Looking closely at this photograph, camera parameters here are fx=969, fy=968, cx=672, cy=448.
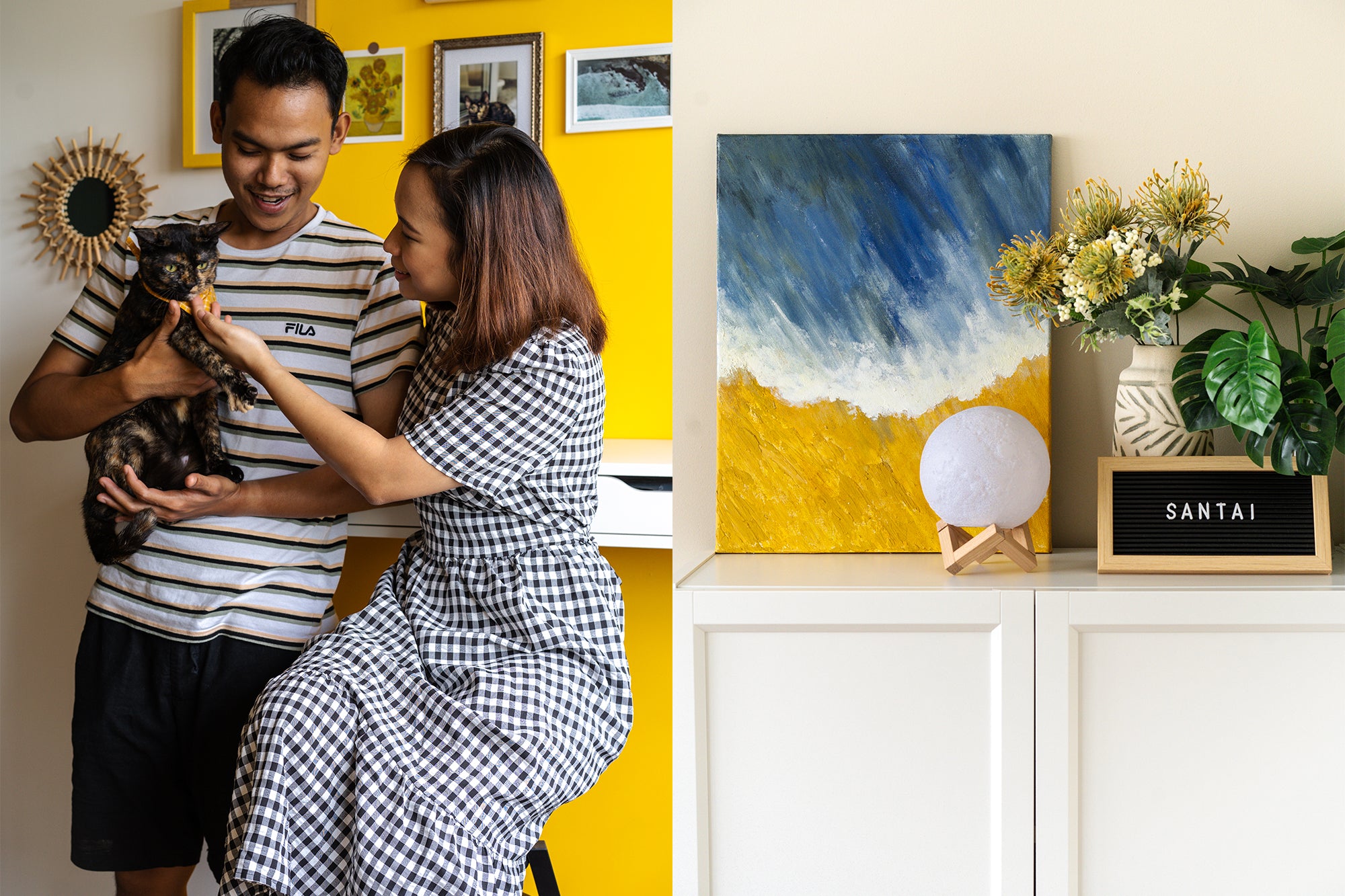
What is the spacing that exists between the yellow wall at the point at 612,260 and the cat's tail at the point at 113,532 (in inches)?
21.4

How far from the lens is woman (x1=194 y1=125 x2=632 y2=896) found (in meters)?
1.07

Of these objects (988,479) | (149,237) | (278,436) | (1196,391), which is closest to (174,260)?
(149,237)

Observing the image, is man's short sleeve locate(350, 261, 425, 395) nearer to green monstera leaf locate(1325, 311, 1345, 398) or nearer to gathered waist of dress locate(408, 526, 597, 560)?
gathered waist of dress locate(408, 526, 597, 560)

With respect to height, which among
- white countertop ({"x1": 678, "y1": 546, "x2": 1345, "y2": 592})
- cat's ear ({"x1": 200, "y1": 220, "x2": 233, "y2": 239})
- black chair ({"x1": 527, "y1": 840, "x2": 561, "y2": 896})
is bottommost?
black chair ({"x1": 527, "y1": 840, "x2": 561, "y2": 896})

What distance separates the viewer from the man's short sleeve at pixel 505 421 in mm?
1151

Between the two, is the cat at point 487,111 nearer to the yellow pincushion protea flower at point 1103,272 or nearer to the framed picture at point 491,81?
the framed picture at point 491,81

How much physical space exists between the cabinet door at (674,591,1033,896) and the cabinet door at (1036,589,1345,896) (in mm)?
54

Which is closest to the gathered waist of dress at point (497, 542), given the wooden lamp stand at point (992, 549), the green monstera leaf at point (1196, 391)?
the wooden lamp stand at point (992, 549)

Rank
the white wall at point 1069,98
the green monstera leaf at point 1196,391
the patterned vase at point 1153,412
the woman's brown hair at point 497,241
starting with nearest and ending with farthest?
the woman's brown hair at point 497,241, the green monstera leaf at point 1196,391, the patterned vase at point 1153,412, the white wall at point 1069,98

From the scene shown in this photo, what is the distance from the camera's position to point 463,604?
4.07 feet

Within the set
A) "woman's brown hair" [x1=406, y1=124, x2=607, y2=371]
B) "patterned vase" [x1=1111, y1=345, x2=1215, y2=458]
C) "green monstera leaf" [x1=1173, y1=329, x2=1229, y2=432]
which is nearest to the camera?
"woman's brown hair" [x1=406, y1=124, x2=607, y2=371]

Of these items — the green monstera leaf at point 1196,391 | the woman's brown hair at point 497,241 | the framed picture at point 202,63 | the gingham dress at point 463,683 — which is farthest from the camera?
the framed picture at point 202,63

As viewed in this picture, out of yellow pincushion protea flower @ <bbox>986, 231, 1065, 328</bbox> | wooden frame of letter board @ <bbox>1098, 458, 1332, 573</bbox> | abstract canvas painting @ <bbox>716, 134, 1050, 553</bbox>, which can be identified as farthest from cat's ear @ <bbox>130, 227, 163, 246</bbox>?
wooden frame of letter board @ <bbox>1098, 458, 1332, 573</bbox>

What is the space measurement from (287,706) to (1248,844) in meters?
1.30
